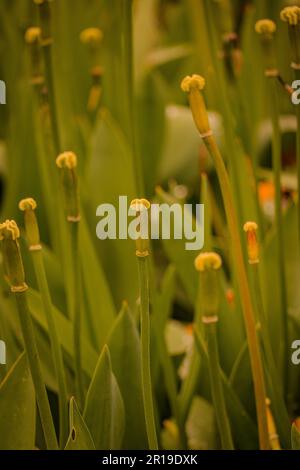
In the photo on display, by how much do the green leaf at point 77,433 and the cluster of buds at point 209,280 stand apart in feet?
0.30

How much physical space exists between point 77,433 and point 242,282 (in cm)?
13

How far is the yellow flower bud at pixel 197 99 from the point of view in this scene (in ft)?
1.49

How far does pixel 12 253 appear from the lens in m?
0.43

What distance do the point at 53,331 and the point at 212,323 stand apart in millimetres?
115

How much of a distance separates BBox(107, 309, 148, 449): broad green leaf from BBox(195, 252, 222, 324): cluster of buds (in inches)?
4.7

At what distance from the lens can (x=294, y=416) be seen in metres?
0.64

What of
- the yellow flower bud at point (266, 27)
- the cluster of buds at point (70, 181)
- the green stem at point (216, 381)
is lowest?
the green stem at point (216, 381)

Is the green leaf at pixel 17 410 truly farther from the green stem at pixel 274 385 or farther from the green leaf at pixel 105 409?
the green stem at pixel 274 385

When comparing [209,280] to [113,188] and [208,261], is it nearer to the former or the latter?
[208,261]

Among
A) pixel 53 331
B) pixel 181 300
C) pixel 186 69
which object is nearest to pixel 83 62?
pixel 186 69

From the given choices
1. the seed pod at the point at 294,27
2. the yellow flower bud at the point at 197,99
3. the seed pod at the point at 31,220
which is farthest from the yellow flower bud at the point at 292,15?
the seed pod at the point at 31,220

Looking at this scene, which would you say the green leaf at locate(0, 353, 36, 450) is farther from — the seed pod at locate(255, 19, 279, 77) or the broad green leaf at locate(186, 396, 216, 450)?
the seed pod at locate(255, 19, 279, 77)

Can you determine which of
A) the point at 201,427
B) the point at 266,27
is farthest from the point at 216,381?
the point at 266,27
